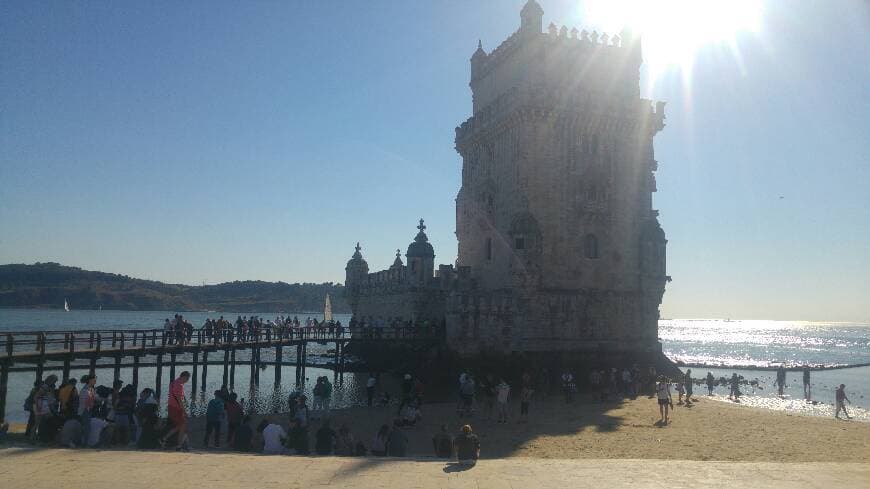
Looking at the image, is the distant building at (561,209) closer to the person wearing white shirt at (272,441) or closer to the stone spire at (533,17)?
the stone spire at (533,17)

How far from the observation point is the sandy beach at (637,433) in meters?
19.8

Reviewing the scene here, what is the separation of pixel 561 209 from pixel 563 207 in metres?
0.21

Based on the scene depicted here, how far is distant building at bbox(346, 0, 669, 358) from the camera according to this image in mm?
37656

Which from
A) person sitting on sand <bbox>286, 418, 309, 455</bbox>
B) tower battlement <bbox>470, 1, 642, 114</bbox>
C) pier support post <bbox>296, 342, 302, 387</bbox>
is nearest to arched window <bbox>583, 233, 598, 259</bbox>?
tower battlement <bbox>470, 1, 642, 114</bbox>

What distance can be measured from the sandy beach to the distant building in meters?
7.96

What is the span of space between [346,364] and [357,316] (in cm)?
780

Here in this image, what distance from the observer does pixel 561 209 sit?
3897 cm

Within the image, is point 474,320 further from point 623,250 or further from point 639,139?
point 639,139

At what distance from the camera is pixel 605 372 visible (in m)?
36.7

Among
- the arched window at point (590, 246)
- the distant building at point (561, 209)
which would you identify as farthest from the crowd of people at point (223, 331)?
the arched window at point (590, 246)

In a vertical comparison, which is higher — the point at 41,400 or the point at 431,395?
the point at 41,400

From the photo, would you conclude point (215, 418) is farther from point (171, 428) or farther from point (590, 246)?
point (590, 246)

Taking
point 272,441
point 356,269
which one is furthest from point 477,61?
point 272,441

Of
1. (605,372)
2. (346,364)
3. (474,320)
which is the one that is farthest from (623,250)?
(346,364)
